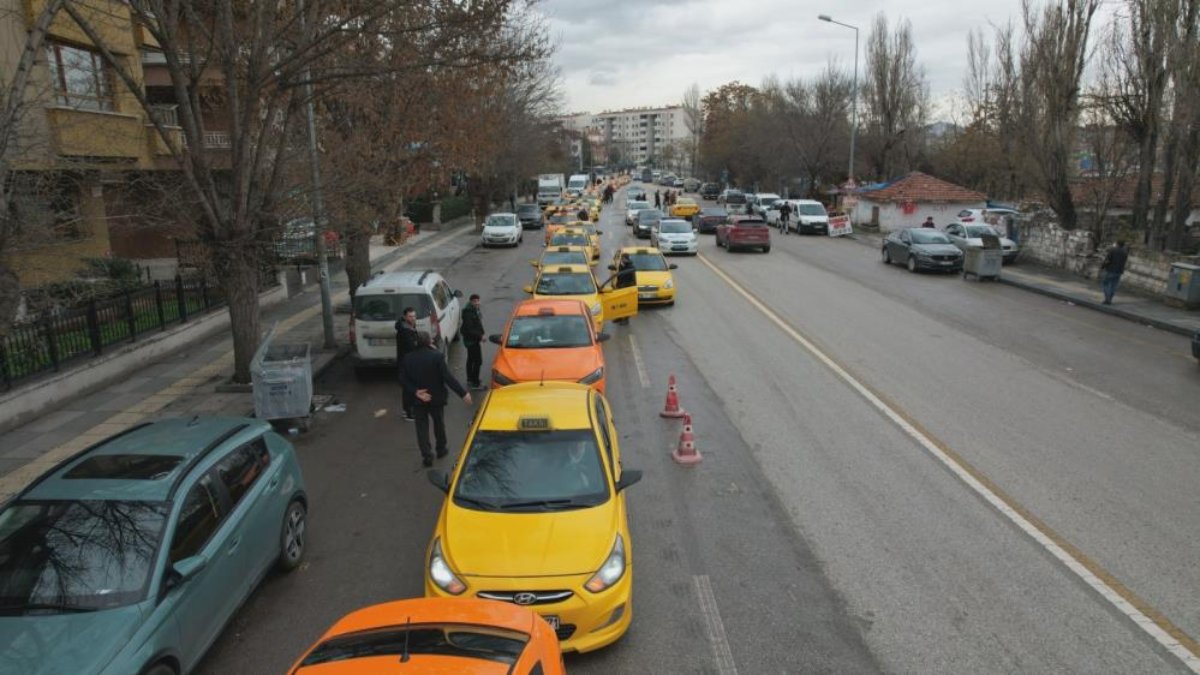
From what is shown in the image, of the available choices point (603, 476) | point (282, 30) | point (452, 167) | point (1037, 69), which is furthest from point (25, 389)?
point (1037, 69)

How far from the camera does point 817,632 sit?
Result: 5754 mm

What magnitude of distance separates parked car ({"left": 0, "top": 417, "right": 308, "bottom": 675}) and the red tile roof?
3877cm

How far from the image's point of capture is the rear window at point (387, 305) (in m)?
13.2

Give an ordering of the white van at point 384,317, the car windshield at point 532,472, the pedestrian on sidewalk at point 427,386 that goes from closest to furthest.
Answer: the car windshield at point 532,472 < the pedestrian on sidewalk at point 427,386 < the white van at point 384,317

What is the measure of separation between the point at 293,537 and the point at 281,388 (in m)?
4.20

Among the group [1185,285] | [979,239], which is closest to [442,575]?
[1185,285]

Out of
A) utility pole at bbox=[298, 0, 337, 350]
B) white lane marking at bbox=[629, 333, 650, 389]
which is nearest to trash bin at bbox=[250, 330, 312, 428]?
utility pole at bbox=[298, 0, 337, 350]

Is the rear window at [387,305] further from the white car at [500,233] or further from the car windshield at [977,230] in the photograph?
the white car at [500,233]

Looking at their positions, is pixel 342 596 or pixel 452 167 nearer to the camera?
pixel 342 596

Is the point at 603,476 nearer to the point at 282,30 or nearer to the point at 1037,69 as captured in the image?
the point at 282,30

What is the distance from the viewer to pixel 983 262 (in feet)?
78.6

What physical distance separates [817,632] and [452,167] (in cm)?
1614

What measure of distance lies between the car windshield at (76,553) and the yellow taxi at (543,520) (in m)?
1.89

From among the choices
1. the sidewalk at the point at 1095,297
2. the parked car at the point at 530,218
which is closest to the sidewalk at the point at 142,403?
the sidewalk at the point at 1095,297
